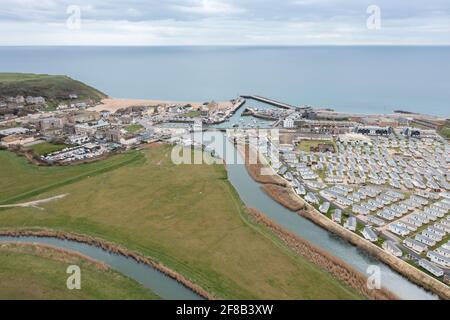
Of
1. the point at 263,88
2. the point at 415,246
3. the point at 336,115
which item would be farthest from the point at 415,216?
the point at 263,88

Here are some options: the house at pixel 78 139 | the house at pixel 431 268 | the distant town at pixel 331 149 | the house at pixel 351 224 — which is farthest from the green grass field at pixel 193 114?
the house at pixel 431 268

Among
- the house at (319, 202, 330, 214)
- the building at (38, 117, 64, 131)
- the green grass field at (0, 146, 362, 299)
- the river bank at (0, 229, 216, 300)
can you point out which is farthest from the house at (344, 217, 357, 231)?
the building at (38, 117, 64, 131)

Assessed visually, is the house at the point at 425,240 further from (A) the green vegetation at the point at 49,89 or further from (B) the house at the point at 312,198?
(A) the green vegetation at the point at 49,89

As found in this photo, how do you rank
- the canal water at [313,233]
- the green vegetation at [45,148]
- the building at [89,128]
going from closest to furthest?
the canal water at [313,233] → the green vegetation at [45,148] → the building at [89,128]

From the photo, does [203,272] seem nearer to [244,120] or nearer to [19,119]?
[244,120]

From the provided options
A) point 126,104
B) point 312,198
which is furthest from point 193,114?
point 312,198

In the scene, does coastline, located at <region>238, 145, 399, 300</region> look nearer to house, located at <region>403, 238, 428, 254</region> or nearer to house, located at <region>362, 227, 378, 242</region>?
house, located at <region>362, 227, 378, 242</region>

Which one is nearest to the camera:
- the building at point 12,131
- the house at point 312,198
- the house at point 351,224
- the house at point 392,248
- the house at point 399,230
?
the house at point 392,248
